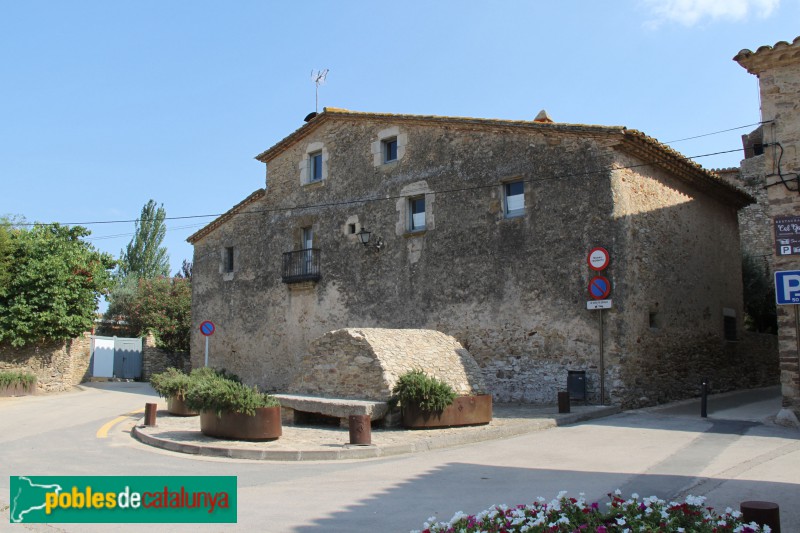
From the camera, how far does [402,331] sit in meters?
13.8

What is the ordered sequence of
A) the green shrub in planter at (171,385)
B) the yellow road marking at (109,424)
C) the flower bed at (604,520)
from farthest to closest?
Result: the green shrub in planter at (171,385) < the yellow road marking at (109,424) < the flower bed at (604,520)

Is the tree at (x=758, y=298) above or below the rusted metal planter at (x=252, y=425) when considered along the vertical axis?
above

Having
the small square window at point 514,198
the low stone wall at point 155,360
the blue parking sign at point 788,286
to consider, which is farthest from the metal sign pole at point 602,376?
the low stone wall at point 155,360

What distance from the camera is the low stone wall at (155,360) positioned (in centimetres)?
2908

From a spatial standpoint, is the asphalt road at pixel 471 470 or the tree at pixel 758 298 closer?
the asphalt road at pixel 471 470

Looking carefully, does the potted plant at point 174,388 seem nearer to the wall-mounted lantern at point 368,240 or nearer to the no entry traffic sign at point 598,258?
the wall-mounted lantern at point 368,240

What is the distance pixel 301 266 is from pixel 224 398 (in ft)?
34.9

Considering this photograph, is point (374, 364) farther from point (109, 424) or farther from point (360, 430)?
point (109, 424)

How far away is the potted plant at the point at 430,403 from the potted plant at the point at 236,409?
2235 mm

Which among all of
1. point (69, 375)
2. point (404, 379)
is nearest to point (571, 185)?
point (404, 379)

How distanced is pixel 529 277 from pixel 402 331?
11.5 ft

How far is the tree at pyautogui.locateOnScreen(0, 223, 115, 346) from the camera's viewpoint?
22656 millimetres

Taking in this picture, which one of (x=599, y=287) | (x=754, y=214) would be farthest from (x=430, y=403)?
(x=754, y=214)

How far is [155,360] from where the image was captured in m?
29.2
